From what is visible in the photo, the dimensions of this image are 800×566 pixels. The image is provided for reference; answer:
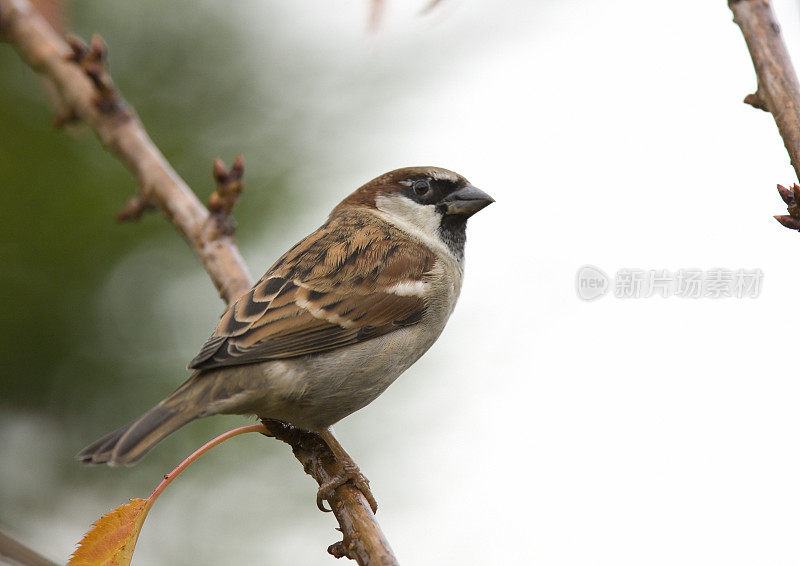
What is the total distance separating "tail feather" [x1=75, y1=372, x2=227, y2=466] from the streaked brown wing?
118 mm

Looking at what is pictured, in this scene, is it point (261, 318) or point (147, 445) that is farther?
point (261, 318)

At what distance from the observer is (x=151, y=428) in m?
2.59

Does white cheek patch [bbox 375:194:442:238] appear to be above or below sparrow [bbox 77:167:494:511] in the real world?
above

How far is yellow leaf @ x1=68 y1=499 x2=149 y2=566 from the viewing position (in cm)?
208

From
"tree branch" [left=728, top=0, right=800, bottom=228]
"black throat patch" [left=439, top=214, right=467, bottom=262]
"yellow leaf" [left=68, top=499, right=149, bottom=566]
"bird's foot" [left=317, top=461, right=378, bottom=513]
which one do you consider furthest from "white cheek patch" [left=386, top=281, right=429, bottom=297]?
"tree branch" [left=728, top=0, right=800, bottom=228]

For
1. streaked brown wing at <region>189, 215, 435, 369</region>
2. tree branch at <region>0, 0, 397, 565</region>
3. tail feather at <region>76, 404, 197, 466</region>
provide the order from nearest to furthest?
1. tail feather at <region>76, 404, 197, 466</region>
2. streaked brown wing at <region>189, 215, 435, 369</region>
3. tree branch at <region>0, 0, 397, 565</region>

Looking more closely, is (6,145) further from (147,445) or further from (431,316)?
(431,316)

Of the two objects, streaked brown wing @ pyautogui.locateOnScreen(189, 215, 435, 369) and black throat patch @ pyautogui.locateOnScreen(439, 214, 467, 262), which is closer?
streaked brown wing @ pyautogui.locateOnScreen(189, 215, 435, 369)

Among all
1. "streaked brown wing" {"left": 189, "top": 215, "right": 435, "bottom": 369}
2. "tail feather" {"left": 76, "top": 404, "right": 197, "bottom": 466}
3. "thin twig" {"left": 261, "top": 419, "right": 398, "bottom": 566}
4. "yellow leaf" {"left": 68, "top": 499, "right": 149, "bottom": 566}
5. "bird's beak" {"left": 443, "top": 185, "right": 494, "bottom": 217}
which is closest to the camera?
"yellow leaf" {"left": 68, "top": 499, "right": 149, "bottom": 566}

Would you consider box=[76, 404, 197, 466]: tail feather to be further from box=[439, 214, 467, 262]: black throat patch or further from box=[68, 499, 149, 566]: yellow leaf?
A: box=[439, 214, 467, 262]: black throat patch

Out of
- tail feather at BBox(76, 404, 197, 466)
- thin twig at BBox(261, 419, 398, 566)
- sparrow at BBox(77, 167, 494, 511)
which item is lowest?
thin twig at BBox(261, 419, 398, 566)

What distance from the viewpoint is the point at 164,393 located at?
3521 mm

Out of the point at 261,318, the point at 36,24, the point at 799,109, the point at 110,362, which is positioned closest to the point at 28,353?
the point at 110,362

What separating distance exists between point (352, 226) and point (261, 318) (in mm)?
804
